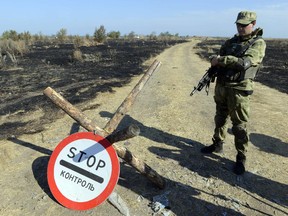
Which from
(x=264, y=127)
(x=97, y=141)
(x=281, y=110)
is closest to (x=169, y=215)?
(x=97, y=141)

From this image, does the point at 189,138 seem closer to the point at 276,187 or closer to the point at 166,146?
the point at 166,146

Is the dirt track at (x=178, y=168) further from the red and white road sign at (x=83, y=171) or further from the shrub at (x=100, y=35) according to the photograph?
the shrub at (x=100, y=35)

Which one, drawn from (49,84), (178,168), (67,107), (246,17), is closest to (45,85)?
(49,84)

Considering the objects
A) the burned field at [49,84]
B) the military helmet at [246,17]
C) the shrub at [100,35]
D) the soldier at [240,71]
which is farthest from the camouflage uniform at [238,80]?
the shrub at [100,35]

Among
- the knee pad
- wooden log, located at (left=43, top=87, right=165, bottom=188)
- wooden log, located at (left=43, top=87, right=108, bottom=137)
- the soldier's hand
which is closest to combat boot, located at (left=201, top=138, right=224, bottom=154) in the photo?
the knee pad

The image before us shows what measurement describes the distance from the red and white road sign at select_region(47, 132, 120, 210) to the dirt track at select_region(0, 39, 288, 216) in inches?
9.1

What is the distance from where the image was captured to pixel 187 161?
4.96 metres

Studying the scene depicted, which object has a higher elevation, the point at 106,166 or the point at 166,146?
the point at 106,166

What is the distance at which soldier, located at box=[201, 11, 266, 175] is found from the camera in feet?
13.6

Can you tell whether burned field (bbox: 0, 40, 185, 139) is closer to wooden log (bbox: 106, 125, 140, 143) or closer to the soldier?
wooden log (bbox: 106, 125, 140, 143)

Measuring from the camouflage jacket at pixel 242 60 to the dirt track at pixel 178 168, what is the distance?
130 centimetres

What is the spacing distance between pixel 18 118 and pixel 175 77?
694cm

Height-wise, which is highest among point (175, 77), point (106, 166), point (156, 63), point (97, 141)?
point (156, 63)

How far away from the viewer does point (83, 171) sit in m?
3.62
